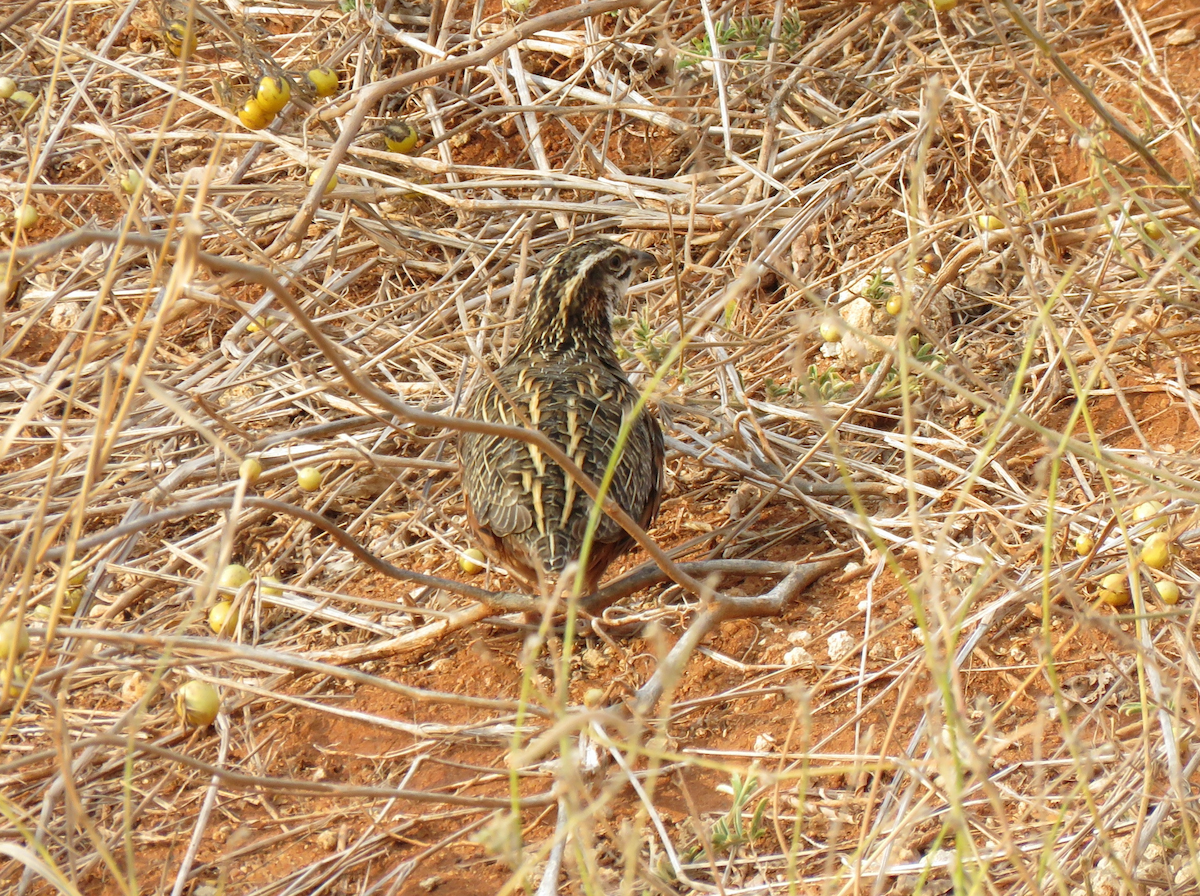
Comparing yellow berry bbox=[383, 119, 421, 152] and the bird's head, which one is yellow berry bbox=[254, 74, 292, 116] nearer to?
yellow berry bbox=[383, 119, 421, 152]

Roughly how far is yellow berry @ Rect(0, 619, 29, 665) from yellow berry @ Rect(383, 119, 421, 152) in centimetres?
357

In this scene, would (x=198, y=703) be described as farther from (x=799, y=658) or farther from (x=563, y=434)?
(x=799, y=658)

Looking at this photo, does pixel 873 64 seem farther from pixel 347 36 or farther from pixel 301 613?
pixel 301 613

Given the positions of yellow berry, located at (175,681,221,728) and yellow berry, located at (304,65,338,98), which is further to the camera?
yellow berry, located at (304,65,338,98)

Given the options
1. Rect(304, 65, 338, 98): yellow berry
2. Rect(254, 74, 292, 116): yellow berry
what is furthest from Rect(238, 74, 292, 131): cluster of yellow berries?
Rect(304, 65, 338, 98): yellow berry

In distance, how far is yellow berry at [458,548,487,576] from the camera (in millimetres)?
5332

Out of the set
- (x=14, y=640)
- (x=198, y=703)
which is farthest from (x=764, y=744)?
(x=14, y=640)

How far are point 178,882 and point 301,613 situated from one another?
1.74 meters

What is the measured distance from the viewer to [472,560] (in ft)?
17.4

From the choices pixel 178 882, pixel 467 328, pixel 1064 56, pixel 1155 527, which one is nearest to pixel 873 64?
pixel 1064 56

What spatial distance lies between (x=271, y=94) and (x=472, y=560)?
2126 millimetres

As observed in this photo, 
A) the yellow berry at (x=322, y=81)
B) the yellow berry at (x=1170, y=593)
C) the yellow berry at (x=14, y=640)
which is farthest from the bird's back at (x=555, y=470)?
the yellow berry at (x=1170, y=593)

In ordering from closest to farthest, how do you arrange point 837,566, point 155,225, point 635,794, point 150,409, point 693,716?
point 635,794 → point 693,716 → point 837,566 → point 150,409 → point 155,225

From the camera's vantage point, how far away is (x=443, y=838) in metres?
4.20
